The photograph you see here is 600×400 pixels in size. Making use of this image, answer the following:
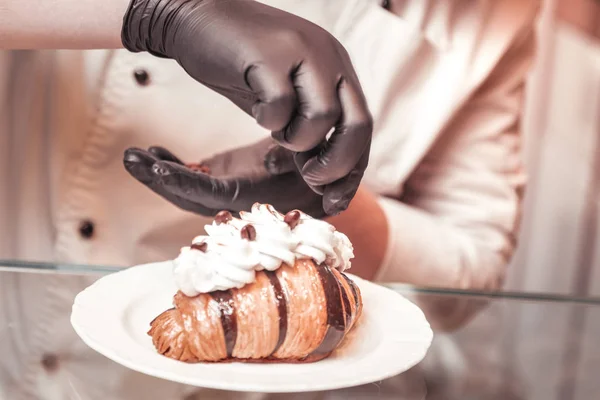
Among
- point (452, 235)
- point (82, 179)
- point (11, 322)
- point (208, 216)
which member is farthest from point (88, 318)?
point (452, 235)

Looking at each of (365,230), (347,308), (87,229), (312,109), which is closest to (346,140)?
(312,109)

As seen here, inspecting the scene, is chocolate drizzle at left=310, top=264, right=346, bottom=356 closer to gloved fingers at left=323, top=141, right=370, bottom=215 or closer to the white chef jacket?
gloved fingers at left=323, top=141, right=370, bottom=215

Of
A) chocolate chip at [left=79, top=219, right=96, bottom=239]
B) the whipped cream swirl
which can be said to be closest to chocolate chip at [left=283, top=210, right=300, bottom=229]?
the whipped cream swirl

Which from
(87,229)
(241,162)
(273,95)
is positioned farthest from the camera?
(87,229)

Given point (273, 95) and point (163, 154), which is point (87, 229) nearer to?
point (163, 154)

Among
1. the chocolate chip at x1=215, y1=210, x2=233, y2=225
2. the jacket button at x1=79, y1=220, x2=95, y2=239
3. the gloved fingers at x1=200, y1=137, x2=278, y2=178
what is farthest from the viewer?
the jacket button at x1=79, y1=220, x2=95, y2=239

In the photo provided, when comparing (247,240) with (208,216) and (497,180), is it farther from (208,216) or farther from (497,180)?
(497,180)
